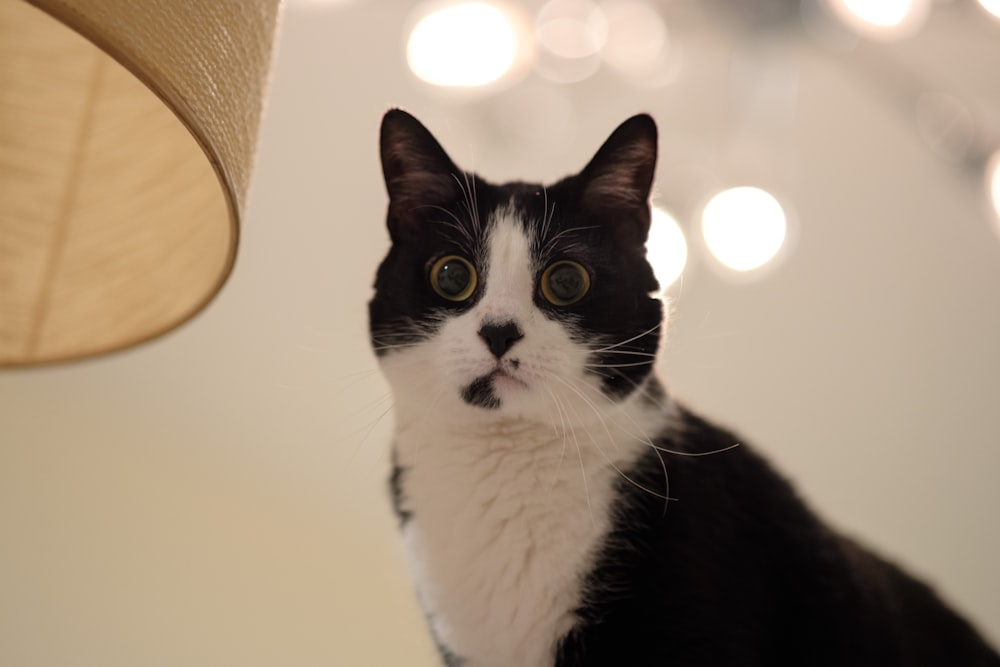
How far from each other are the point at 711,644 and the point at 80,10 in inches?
27.3

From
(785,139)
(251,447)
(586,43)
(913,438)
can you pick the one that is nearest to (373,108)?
(586,43)

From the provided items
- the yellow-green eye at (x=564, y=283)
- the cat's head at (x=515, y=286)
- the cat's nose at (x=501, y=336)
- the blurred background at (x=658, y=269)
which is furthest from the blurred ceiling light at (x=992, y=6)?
the cat's nose at (x=501, y=336)

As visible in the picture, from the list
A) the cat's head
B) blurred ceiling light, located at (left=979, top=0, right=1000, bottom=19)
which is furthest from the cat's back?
blurred ceiling light, located at (left=979, top=0, right=1000, bottom=19)

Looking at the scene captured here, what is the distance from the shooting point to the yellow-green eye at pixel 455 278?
83 centimetres

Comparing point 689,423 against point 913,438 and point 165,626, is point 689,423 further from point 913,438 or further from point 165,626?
point 913,438

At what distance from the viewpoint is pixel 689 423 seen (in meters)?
0.94

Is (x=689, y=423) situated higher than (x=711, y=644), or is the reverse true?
(x=689, y=423)

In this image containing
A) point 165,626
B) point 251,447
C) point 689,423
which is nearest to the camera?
point 689,423

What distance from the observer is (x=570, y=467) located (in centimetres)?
85

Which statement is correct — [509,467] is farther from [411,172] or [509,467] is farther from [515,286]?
[411,172]

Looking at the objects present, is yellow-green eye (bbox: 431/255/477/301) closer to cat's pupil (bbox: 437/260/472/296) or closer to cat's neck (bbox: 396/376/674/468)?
cat's pupil (bbox: 437/260/472/296)

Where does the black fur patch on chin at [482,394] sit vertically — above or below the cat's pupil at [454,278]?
below

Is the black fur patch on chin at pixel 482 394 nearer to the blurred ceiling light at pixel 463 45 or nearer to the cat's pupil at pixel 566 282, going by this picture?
the cat's pupil at pixel 566 282

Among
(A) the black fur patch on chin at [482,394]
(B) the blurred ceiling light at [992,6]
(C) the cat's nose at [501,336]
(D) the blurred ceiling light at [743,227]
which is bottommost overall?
(A) the black fur patch on chin at [482,394]
